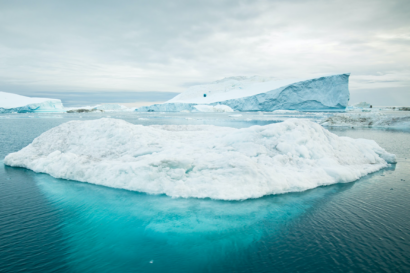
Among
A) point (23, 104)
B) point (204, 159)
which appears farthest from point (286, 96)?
point (23, 104)

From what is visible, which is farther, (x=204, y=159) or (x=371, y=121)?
(x=371, y=121)

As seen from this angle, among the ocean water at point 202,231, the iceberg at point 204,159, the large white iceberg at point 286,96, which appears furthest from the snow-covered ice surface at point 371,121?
the large white iceberg at point 286,96

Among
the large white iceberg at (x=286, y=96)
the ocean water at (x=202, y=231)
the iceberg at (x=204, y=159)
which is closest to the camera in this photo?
the ocean water at (x=202, y=231)

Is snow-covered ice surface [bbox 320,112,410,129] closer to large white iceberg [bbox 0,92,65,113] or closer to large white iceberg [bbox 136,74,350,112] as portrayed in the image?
large white iceberg [bbox 136,74,350,112]

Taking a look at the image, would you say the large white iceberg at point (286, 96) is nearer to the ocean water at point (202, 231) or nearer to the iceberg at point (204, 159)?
the iceberg at point (204, 159)

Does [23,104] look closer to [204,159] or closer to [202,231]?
[204,159]

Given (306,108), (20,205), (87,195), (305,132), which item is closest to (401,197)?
(305,132)

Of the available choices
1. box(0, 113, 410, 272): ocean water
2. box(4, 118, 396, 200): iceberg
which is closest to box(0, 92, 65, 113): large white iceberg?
box(4, 118, 396, 200): iceberg
